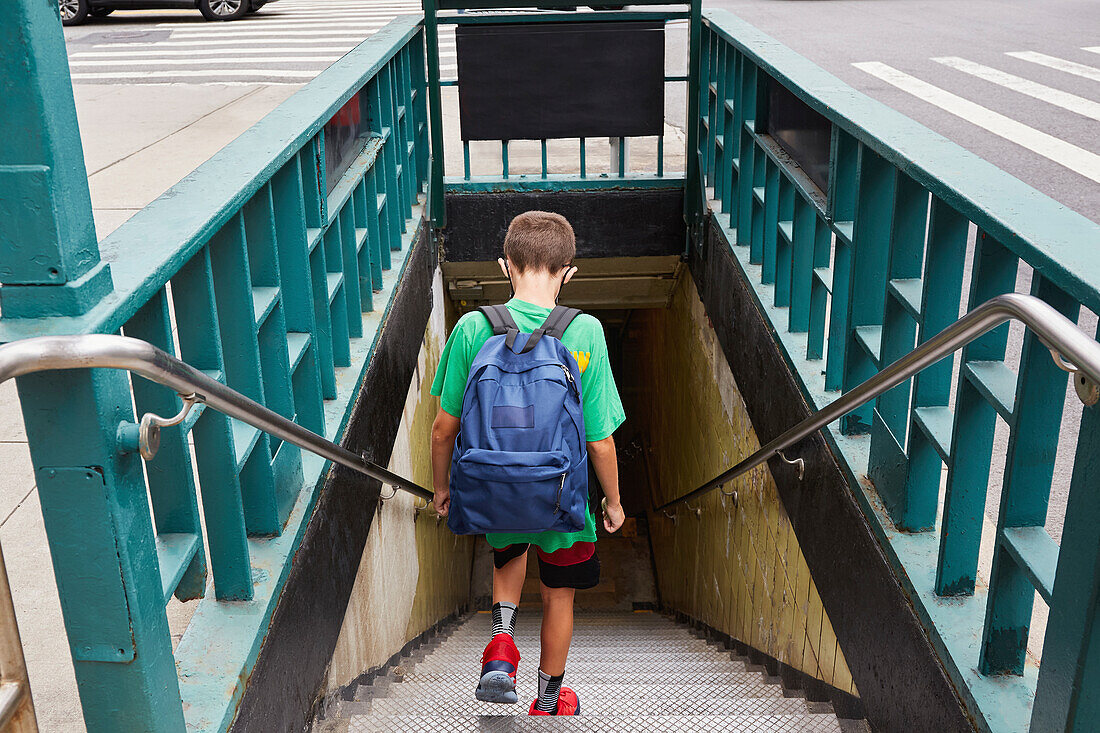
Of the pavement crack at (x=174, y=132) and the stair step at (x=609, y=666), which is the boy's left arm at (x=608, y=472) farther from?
the pavement crack at (x=174, y=132)

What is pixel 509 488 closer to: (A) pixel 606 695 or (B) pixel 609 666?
(A) pixel 606 695

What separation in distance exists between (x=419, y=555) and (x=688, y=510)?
2.84 m

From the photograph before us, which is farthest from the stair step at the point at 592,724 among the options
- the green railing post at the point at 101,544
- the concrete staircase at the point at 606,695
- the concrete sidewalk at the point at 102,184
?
the green railing post at the point at 101,544

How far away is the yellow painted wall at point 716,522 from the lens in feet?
13.4

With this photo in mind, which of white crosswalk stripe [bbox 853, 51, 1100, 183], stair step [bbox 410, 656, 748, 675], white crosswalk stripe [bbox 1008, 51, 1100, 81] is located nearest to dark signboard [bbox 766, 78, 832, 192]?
stair step [bbox 410, 656, 748, 675]

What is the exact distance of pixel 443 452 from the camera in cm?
328

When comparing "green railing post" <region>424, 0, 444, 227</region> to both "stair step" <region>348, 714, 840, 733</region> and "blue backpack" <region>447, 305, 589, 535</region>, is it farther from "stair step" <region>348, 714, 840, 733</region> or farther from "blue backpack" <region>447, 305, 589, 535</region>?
"stair step" <region>348, 714, 840, 733</region>

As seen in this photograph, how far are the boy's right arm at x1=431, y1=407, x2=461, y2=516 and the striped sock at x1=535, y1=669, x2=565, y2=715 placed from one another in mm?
728

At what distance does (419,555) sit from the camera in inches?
230

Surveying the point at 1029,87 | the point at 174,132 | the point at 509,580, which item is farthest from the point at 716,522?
the point at 1029,87

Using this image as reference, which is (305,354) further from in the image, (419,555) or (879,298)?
(419,555)

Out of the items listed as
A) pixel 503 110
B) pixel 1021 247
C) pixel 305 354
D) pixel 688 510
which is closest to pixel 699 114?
pixel 503 110

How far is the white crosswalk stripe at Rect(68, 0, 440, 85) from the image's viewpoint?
1298 cm

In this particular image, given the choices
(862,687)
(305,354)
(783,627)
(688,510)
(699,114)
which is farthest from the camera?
(688,510)
